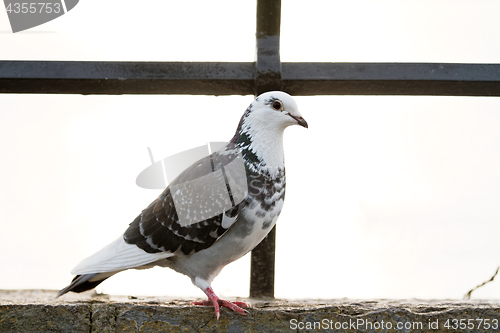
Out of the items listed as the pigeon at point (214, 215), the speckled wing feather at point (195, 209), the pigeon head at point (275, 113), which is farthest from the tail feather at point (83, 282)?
the pigeon head at point (275, 113)

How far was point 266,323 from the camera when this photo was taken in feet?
4.17

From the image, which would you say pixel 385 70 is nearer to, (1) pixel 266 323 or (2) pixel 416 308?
(2) pixel 416 308

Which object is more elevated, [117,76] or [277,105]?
[117,76]

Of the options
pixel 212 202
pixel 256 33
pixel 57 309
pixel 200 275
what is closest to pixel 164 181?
pixel 212 202

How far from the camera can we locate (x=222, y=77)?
1.53 metres

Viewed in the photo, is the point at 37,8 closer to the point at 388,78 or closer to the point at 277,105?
the point at 277,105

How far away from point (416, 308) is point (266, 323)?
40 centimetres

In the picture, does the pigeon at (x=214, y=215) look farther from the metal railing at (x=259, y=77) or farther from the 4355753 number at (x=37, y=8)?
the 4355753 number at (x=37, y=8)

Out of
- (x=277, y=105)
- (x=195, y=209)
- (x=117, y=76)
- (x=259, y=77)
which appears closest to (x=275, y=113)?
(x=277, y=105)

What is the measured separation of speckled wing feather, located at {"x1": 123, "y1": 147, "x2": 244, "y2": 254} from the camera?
4.25 ft

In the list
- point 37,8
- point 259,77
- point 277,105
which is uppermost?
point 37,8

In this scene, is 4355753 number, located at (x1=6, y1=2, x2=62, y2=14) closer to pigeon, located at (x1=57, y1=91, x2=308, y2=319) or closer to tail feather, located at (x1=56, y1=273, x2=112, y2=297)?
pigeon, located at (x1=57, y1=91, x2=308, y2=319)

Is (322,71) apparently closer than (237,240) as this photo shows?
No

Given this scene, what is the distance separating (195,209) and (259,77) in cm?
42
